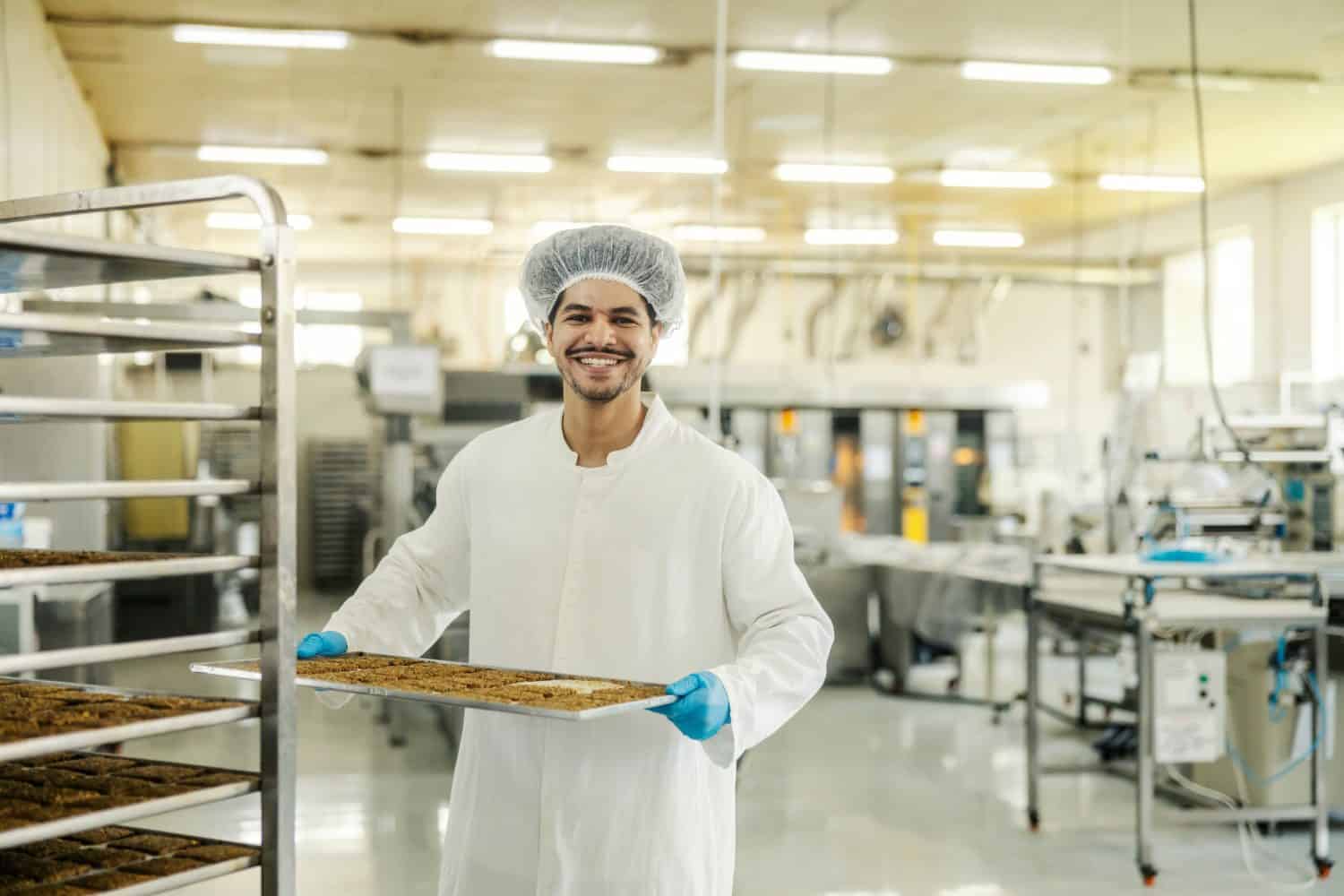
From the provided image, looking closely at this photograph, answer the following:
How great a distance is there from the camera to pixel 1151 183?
9.75 m

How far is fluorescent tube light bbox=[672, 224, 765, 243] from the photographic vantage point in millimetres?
12106

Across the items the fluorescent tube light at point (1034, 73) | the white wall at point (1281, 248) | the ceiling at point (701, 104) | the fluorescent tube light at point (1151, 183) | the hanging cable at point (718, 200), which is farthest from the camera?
the white wall at point (1281, 248)

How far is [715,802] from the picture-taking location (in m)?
2.05

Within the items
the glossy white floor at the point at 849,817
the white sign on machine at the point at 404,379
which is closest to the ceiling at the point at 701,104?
the white sign on machine at the point at 404,379

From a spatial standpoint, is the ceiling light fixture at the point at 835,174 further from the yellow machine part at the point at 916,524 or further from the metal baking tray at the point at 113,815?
the metal baking tray at the point at 113,815

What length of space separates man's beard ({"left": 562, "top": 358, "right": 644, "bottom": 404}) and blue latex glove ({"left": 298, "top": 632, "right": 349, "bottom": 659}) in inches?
21.3

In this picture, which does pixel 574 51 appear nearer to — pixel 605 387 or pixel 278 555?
pixel 605 387

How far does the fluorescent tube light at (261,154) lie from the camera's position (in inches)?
372

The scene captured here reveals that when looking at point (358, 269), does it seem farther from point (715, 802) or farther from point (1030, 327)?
point (715, 802)

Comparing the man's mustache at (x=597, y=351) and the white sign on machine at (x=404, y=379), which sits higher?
the white sign on machine at (x=404, y=379)

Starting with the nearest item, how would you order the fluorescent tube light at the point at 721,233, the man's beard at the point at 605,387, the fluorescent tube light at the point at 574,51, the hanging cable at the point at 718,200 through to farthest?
1. the man's beard at the point at 605,387
2. the hanging cable at the point at 718,200
3. the fluorescent tube light at the point at 574,51
4. the fluorescent tube light at the point at 721,233

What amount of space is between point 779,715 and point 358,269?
1350cm

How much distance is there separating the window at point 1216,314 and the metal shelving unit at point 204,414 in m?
10.7

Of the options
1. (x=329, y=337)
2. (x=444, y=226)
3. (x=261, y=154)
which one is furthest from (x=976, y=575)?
(x=329, y=337)
